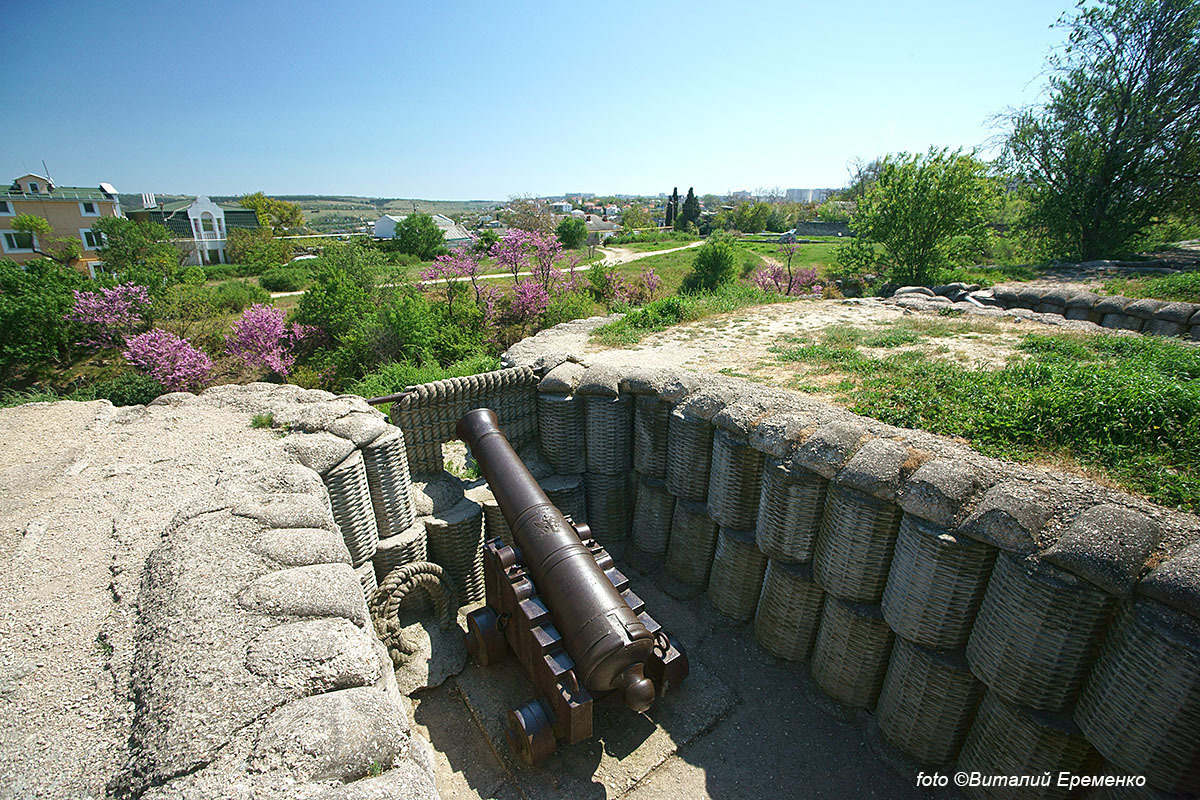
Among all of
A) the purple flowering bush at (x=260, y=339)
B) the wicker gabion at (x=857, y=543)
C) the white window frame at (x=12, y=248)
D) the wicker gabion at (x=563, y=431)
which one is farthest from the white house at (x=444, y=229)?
the wicker gabion at (x=857, y=543)

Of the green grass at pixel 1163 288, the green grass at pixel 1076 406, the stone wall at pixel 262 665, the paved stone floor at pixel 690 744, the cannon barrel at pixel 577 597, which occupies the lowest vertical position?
the paved stone floor at pixel 690 744

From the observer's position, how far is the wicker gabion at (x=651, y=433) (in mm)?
6859

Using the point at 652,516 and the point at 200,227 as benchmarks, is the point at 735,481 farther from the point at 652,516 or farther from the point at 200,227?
the point at 200,227

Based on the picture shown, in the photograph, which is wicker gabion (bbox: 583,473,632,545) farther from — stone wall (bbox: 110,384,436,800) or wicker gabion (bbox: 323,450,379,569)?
stone wall (bbox: 110,384,436,800)

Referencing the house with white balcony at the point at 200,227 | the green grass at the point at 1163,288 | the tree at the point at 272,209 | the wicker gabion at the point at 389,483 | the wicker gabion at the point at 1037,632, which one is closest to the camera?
the wicker gabion at the point at 1037,632

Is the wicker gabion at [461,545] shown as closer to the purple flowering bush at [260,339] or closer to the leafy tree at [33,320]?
the purple flowering bush at [260,339]

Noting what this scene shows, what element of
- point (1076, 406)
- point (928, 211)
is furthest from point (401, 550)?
point (928, 211)

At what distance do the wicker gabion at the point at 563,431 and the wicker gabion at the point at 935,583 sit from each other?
412cm

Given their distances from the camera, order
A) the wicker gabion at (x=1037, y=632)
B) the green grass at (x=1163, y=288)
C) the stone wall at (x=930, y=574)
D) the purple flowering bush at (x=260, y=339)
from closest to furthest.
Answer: the stone wall at (x=930, y=574), the wicker gabion at (x=1037, y=632), the green grass at (x=1163, y=288), the purple flowering bush at (x=260, y=339)

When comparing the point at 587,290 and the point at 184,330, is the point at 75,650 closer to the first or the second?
the point at 184,330

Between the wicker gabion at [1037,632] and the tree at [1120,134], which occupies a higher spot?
the tree at [1120,134]

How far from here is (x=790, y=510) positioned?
523cm

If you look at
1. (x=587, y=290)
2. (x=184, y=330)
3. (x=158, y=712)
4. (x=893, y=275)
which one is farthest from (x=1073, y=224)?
(x=184, y=330)

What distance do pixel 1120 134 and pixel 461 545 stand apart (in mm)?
24100
